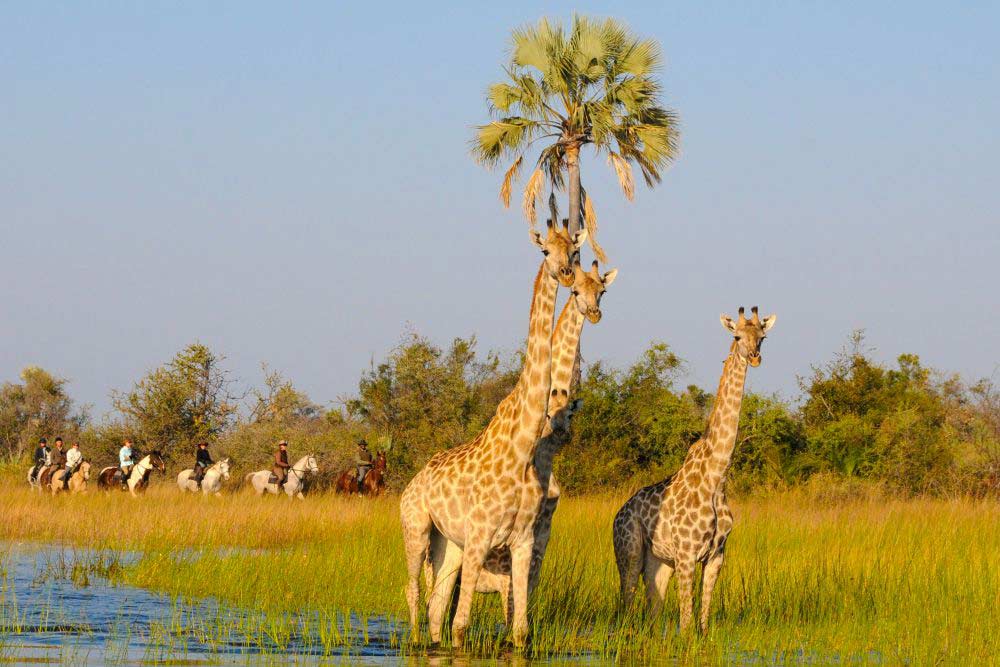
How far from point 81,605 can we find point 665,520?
19.0 ft

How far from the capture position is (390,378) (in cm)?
3159

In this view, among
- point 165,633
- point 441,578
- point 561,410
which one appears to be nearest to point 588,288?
point 561,410

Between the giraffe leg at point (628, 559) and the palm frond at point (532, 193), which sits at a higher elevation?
the palm frond at point (532, 193)

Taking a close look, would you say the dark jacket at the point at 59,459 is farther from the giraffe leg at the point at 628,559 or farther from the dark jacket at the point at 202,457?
the giraffe leg at the point at 628,559

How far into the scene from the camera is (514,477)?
31.1ft

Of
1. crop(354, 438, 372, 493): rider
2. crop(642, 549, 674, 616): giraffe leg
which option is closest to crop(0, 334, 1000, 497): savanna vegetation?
crop(354, 438, 372, 493): rider

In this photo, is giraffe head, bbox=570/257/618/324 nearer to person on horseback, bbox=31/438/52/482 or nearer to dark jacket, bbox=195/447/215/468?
dark jacket, bbox=195/447/215/468

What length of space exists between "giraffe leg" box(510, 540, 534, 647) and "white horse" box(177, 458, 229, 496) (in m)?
Answer: 21.4

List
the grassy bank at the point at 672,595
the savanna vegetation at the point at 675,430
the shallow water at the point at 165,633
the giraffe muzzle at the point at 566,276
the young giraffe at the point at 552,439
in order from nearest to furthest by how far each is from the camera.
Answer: the giraffe muzzle at the point at 566,276 < the shallow water at the point at 165,633 < the young giraffe at the point at 552,439 < the grassy bank at the point at 672,595 < the savanna vegetation at the point at 675,430

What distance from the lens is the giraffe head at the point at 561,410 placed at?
10180 millimetres

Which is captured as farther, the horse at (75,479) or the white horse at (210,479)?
the white horse at (210,479)

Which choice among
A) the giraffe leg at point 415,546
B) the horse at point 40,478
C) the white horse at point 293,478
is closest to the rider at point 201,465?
the white horse at point 293,478

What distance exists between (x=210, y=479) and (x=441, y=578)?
69.1ft

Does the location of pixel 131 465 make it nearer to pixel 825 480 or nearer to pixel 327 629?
pixel 825 480
